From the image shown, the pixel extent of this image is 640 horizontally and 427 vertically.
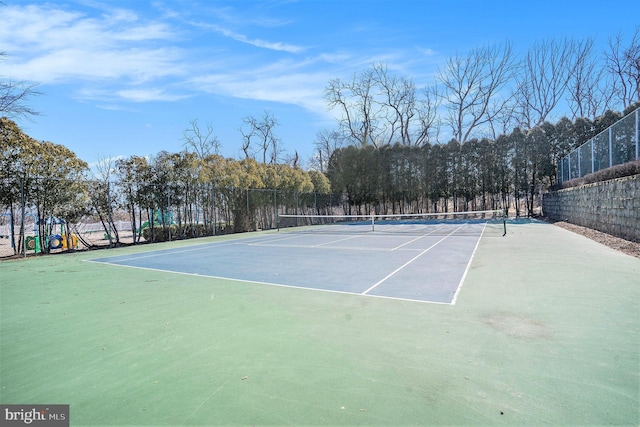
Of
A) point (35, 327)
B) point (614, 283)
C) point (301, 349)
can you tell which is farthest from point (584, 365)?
point (35, 327)

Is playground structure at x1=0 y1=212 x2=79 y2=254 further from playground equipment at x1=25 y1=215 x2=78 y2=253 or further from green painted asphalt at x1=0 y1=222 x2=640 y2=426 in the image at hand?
green painted asphalt at x1=0 y1=222 x2=640 y2=426

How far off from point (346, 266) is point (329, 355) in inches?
183

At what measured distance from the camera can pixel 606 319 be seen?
3988 mm

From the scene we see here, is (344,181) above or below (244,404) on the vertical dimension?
above

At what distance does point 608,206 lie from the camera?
1101cm

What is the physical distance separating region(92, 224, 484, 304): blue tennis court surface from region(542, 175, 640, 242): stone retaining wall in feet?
12.3

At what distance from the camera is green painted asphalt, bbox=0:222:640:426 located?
7.88 feet

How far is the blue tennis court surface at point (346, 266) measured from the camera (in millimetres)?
5785

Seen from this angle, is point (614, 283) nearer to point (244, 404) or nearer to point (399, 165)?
point (244, 404)

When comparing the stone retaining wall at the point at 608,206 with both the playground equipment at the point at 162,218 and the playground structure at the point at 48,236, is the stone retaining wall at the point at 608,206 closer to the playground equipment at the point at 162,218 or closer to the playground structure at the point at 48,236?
the playground equipment at the point at 162,218

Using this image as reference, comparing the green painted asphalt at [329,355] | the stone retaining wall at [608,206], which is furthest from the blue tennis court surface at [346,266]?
the stone retaining wall at [608,206]

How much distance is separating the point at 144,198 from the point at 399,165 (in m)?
19.8

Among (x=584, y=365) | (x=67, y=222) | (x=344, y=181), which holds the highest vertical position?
(x=344, y=181)

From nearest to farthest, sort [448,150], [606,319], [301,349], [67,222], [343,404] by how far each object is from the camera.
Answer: [343,404]
[301,349]
[606,319]
[67,222]
[448,150]
